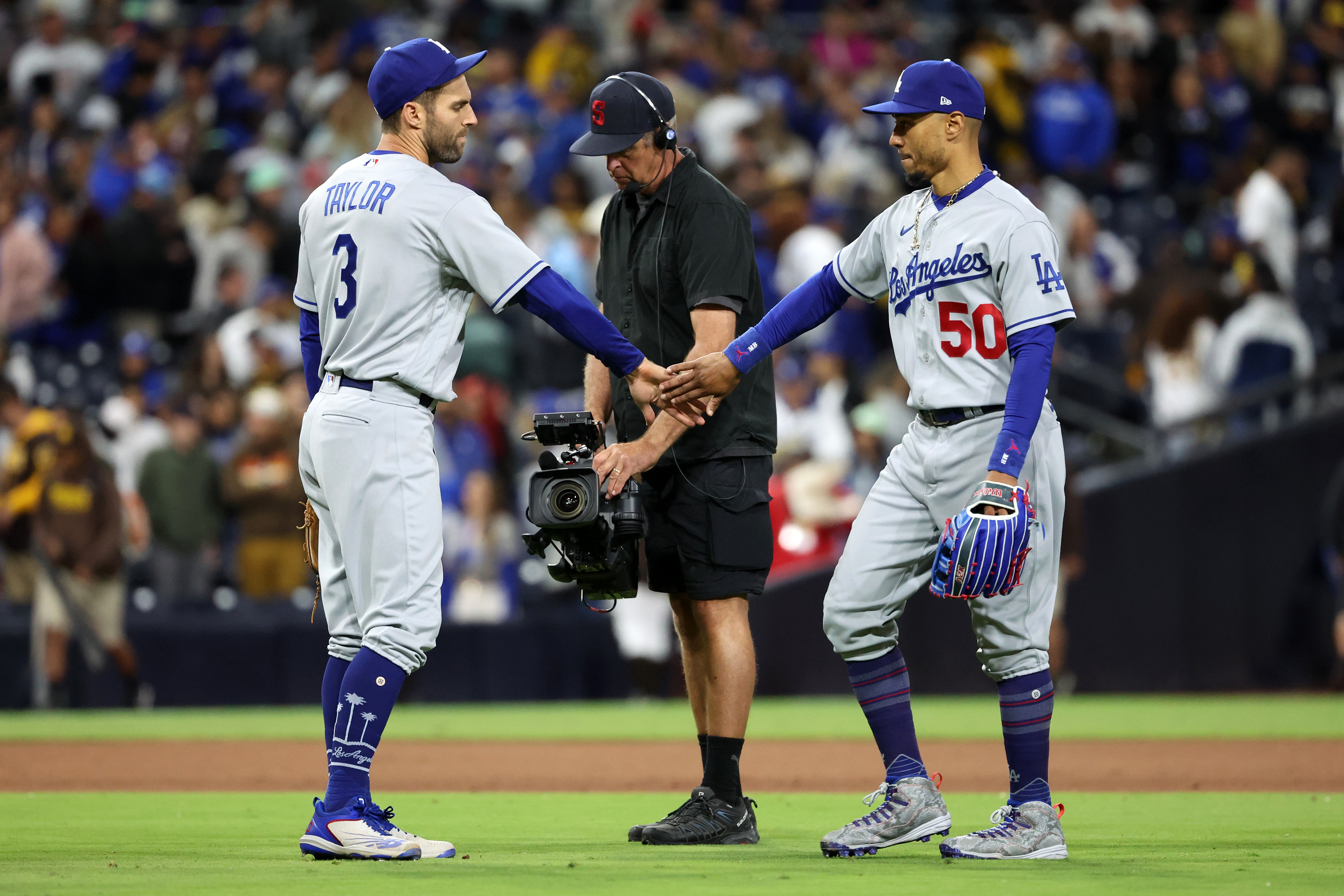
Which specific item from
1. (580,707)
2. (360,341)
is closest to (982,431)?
(360,341)

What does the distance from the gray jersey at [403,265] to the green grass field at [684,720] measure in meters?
5.60

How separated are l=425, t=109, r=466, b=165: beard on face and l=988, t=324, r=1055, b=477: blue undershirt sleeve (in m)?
1.84

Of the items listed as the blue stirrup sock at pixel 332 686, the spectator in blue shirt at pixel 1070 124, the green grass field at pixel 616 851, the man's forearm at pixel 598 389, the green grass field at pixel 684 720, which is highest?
the spectator in blue shirt at pixel 1070 124

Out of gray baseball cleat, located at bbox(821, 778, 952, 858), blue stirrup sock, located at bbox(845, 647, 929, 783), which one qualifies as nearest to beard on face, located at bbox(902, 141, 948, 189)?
blue stirrup sock, located at bbox(845, 647, 929, 783)

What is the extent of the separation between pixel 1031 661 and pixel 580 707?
26.3 feet

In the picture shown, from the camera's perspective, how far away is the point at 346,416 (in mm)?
5301

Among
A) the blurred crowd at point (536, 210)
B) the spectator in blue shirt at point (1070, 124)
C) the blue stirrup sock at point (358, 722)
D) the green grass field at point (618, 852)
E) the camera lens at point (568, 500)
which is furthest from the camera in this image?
the spectator in blue shirt at point (1070, 124)

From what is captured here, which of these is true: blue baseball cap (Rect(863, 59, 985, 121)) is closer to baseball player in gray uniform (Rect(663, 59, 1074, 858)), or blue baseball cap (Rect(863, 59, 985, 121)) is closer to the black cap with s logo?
baseball player in gray uniform (Rect(663, 59, 1074, 858))

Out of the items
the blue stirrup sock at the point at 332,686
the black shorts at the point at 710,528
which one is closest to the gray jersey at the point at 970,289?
the black shorts at the point at 710,528

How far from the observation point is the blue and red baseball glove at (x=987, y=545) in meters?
5.05

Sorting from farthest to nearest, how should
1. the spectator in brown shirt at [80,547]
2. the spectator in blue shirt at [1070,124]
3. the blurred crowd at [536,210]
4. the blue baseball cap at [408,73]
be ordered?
the spectator in blue shirt at [1070,124] → the blurred crowd at [536,210] → the spectator in brown shirt at [80,547] → the blue baseball cap at [408,73]

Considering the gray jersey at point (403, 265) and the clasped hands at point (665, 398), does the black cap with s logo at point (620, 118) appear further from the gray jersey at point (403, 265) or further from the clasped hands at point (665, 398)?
the clasped hands at point (665, 398)

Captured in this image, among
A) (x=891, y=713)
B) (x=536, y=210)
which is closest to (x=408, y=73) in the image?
(x=891, y=713)

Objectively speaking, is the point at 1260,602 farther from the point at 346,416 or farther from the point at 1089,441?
the point at 346,416
